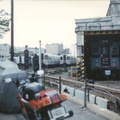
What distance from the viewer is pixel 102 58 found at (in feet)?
54.2

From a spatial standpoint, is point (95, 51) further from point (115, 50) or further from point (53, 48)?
point (53, 48)

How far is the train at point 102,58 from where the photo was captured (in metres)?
16.2

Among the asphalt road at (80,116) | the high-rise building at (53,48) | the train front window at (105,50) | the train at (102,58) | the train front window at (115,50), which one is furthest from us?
the high-rise building at (53,48)

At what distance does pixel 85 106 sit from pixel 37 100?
3224mm

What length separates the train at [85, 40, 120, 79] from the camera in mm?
16172

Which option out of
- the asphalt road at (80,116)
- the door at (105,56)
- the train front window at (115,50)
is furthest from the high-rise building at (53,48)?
the asphalt road at (80,116)

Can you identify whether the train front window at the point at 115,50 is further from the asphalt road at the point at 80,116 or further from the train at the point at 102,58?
the asphalt road at the point at 80,116

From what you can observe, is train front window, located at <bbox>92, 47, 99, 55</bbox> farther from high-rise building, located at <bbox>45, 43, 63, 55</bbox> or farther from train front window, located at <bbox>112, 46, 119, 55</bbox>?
high-rise building, located at <bbox>45, 43, 63, 55</bbox>

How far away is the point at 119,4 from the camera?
109 feet

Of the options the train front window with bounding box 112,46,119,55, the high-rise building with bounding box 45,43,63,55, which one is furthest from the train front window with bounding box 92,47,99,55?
the high-rise building with bounding box 45,43,63,55

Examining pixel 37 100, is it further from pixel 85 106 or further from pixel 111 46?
pixel 111 46

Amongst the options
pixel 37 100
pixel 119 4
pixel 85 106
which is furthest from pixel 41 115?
pixel 119 4

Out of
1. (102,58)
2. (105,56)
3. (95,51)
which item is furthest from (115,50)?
(95,51)

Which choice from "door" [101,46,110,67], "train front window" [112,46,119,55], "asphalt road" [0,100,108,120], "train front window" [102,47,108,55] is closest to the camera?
"asphalt road" [0,100,108,120]
